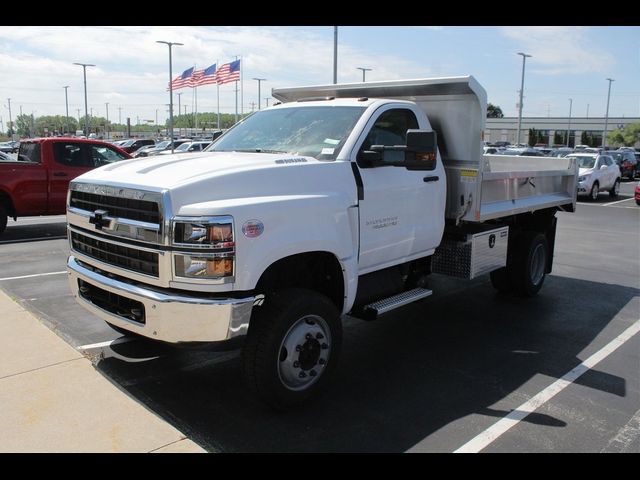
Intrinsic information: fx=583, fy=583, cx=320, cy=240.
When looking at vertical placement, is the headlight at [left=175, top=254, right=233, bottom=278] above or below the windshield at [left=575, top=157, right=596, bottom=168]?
below

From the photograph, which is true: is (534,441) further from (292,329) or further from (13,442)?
(13,442)

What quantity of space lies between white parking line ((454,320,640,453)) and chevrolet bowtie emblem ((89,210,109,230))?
291cm

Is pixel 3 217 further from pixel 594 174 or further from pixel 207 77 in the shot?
pixel 207 77

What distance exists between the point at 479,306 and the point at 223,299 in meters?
4.42

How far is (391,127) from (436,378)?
226 centimetres

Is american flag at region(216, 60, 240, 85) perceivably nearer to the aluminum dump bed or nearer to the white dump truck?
the aluminum dump bed

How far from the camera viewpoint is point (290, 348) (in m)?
4.15

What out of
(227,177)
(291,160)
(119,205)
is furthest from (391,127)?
(119,205)

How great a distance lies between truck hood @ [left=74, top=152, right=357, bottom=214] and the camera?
3830mm

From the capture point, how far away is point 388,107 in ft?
17.2

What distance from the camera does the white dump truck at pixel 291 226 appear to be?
376cm

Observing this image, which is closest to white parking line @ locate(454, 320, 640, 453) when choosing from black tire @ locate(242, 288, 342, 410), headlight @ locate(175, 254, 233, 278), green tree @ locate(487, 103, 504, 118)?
black tire @ locate(242, 288, 342, 410)

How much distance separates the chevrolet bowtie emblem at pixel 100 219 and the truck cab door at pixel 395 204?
195cm
